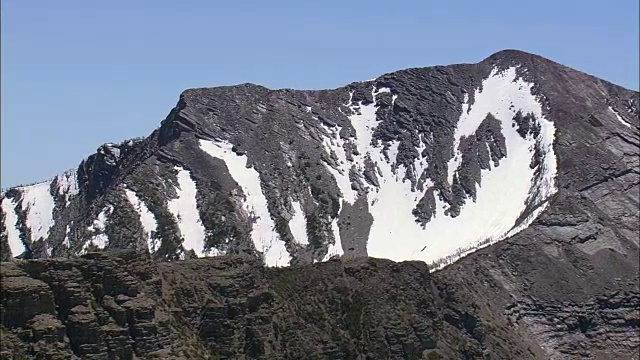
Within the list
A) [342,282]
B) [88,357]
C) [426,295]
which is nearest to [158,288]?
[88,357]

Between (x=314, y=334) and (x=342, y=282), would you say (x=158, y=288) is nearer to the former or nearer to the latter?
(x=314, y=334)

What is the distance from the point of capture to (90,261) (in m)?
120

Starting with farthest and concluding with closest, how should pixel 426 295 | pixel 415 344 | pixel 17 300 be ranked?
1. pixel 426 295
2. pixel 415 344
3. pixel 17 300

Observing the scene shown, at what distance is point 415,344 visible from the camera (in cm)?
15888

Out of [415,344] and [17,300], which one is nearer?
[17,300]

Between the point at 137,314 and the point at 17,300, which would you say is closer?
the point at 17,300

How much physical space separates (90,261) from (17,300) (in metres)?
11.8

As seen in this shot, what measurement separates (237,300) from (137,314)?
2071 cm

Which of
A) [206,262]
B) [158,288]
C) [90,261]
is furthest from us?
[206,262]

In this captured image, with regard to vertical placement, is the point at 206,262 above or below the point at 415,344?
above

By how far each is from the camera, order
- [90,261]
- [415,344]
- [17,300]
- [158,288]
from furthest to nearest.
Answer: [415,344] → [158,288] → [90,261] → [17,300]

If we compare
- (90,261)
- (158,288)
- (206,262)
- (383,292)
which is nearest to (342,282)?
(383,292)

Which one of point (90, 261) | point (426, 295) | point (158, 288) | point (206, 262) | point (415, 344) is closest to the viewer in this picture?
point (90, 261)

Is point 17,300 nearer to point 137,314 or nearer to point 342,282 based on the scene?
point 137,314
